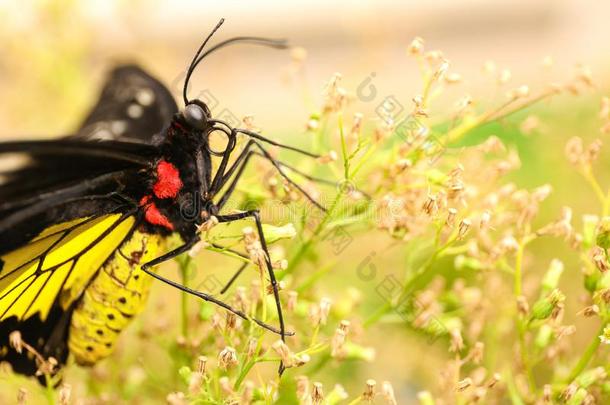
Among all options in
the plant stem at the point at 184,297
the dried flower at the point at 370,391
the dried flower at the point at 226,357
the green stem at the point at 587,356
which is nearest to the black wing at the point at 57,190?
the plant stem at the point at 184,297

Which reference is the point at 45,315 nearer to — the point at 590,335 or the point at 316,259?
the point at 316,259

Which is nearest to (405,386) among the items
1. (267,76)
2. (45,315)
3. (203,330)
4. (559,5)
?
(203,330)

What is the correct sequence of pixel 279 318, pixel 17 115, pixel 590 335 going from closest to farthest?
pixel 279 318
pixel 590 335
pixel 17 115

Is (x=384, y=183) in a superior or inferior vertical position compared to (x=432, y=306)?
superior

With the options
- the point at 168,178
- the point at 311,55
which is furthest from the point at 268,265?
the point at 311,55

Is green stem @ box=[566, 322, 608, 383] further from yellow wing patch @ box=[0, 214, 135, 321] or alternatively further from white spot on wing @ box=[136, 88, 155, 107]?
white spot on wing @ box=[136, 88, 155, 107]

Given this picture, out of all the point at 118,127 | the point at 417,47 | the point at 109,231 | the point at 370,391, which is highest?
the point at 417,47

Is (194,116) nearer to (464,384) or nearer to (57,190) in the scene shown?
(57,190)
